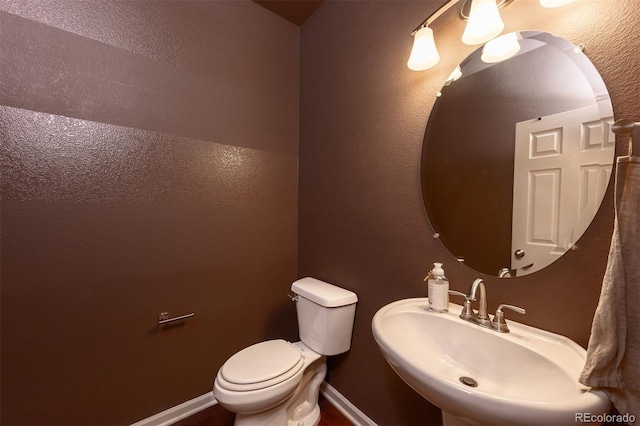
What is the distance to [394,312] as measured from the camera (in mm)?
944

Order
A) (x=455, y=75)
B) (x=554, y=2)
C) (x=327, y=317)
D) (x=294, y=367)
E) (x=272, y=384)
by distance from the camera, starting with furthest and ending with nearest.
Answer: (x=327, y=317) → (x=294, y=367) → (x=272, y=384) → (x=455, y=75) → (x=554, y=2)

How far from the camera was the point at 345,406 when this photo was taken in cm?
144

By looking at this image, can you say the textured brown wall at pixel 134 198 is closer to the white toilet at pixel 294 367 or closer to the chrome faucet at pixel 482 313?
the white toilet at pixel 294 367

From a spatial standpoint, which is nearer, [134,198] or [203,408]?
[134,198]

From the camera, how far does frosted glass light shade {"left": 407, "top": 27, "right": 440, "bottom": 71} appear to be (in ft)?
3.25

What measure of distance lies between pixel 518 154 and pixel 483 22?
46 cm

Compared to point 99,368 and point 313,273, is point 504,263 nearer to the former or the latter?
point 313,273

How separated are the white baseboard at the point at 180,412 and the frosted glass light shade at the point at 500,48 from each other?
7.18ft

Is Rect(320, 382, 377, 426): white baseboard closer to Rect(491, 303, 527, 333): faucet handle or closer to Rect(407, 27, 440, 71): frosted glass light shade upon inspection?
Rect(491, 303, 527, 333): faucet handle

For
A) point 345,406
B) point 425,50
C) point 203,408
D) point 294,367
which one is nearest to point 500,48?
point 425,50

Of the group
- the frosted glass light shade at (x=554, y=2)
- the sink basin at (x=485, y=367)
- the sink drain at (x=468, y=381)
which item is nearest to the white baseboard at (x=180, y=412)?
the sink basin at (x=485, y=367)

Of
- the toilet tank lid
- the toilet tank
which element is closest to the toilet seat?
the toilet tank

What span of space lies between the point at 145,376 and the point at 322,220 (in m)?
1.29

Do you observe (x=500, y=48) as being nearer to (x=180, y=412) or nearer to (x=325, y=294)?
(x=325, y=294)
